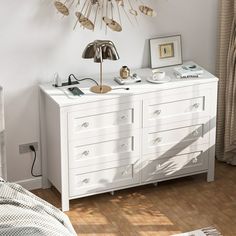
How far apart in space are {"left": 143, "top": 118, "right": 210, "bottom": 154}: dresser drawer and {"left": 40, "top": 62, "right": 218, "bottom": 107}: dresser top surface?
279 millimetres

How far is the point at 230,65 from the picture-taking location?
529 centimetres

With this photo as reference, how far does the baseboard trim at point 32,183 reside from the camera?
511cm

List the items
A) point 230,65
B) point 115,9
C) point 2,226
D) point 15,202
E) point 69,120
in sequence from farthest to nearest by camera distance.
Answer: point 230,65 → point 115,9 → point 69,120 → point 15,202 → point 2,226

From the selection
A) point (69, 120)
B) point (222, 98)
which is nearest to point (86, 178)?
point (69, 120)

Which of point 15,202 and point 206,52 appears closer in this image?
point 15,202

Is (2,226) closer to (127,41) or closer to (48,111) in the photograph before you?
(48,111)

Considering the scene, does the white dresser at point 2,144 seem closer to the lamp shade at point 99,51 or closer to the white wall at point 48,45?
the white wall at point 48,45

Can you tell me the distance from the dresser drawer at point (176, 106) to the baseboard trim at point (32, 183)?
86cm

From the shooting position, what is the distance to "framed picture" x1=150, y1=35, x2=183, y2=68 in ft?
16.9

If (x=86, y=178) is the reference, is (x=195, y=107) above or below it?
above

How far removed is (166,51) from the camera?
5219mm

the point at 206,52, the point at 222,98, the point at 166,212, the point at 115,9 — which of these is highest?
the point at 115,9

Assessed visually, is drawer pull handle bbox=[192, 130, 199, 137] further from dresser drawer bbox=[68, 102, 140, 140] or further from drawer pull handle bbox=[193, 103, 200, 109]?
dresser drawer bbox=[68, 102, 140, 140]

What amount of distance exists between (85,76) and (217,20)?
3.50 feet
